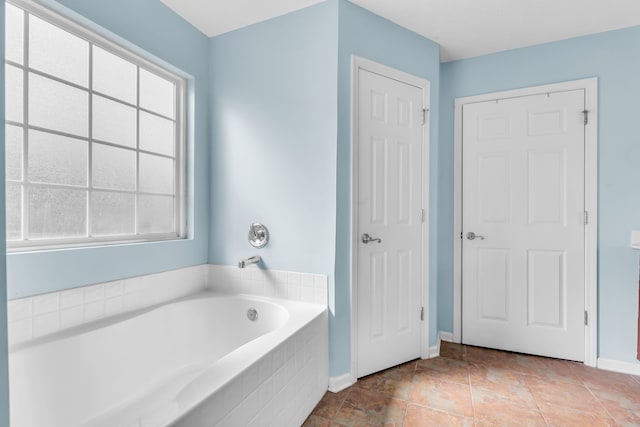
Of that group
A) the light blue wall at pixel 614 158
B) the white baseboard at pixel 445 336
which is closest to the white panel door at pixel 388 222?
the white baseboard at pixel 445 336

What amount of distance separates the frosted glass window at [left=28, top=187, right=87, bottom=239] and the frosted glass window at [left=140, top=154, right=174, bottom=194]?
391 millimetres

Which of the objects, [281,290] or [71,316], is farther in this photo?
[281,290]

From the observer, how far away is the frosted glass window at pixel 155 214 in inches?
78.3

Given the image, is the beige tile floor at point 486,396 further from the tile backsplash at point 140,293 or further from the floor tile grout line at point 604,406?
the tile backsplash at point 140,293

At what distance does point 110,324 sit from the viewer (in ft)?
5.20

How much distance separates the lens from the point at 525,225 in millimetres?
2486

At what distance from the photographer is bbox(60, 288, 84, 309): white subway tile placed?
1.47 metres

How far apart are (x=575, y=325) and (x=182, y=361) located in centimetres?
269

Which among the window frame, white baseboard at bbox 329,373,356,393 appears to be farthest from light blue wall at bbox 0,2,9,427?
white baseboard at bbox 329,373,356,393

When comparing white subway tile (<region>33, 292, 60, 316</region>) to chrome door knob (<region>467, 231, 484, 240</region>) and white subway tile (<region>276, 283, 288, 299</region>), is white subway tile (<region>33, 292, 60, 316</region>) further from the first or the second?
chrome door knob (<region>467, 231, 484, 240</region>)

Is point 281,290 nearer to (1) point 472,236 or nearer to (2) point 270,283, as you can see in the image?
(2) point 270,283

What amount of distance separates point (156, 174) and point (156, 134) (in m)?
0.26

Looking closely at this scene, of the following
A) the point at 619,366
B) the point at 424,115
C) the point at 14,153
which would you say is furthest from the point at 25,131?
the point at 619,366

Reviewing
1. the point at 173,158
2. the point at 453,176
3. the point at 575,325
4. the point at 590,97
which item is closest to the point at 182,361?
the point at 173,158
